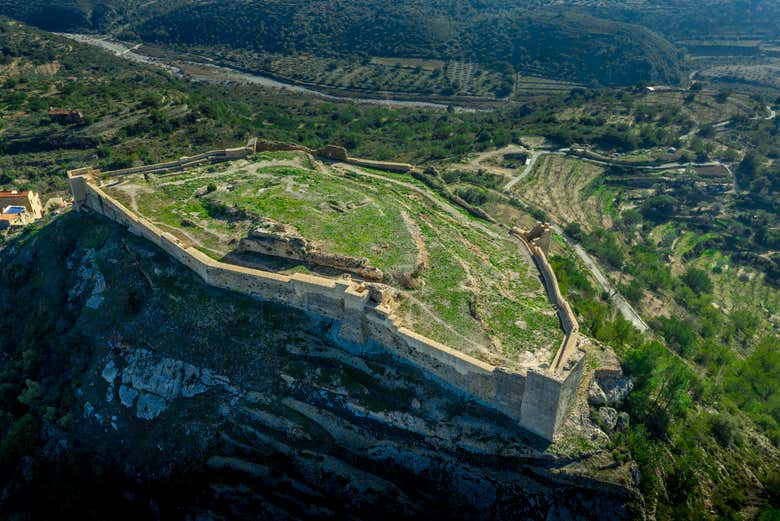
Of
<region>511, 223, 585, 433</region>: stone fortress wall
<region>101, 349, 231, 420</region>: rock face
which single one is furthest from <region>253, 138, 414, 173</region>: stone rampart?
<region>101, 349, 231, 420</region>: rock face

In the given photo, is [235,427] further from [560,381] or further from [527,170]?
[527,170]

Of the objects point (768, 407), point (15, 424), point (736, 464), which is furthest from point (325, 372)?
point (768, 407)

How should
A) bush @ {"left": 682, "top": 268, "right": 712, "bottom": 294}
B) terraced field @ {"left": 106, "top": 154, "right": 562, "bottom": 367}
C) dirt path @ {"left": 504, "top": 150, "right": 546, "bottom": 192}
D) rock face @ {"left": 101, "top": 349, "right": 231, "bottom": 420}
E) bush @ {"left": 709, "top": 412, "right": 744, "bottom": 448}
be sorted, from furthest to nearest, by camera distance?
dirt path @ {"left": 504, "top": 150, "right": 546, "bottom": 192}, bush @ {"left": 682, "top": 268, "right": 712, "bottom": 294}, bush @ {"left": 709, "top": 412, "right": 744, "bottom": 448}, rock face @ {"left": 101, "top": 349, "right": 231, "bottom": 420}, terraced field @ {"left": 106, "top": 154, "right": 562, "bottom": 367}

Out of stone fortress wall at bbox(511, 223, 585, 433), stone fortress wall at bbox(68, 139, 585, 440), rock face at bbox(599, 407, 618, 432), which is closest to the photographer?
stone fortress wall at bbox(511, 223, 585, 433)

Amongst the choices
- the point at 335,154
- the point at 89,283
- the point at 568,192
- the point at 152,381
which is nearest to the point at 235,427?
the point at 152,381

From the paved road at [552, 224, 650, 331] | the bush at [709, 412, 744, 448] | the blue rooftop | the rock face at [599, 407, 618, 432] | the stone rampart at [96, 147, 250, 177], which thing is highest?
the stone rampart at [96, 147, 250, 177]

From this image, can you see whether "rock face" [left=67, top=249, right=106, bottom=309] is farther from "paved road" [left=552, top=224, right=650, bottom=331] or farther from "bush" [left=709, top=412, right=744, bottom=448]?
"paved road" [left=552, top=224, right=650, bottom=331]

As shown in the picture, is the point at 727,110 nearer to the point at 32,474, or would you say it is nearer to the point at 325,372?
the point at 325,372
